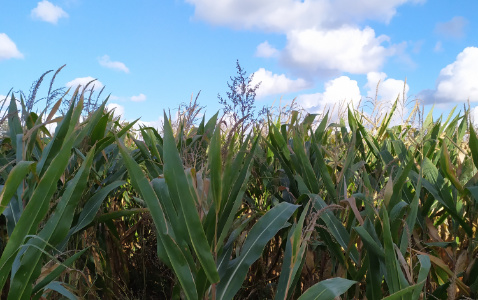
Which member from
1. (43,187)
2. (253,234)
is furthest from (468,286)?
(43,187)

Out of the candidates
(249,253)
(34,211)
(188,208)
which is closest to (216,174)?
(188,208)

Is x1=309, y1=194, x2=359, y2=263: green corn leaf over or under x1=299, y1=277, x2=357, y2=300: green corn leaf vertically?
over

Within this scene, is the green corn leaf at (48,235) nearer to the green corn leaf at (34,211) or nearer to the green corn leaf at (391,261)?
the green corn leaf at (34,211)

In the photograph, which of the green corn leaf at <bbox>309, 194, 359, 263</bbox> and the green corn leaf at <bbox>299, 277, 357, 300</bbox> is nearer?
the green corn leaf at <bbox>299, 277, 357, 300</bbox>

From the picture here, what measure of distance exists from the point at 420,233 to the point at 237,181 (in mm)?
816

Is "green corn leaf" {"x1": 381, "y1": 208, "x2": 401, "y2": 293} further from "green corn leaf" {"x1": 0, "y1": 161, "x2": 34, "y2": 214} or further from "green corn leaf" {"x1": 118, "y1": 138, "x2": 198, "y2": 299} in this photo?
"green corn leaf" {"x1": 0, "y1": 161, "x2": 34, "y2": 214}

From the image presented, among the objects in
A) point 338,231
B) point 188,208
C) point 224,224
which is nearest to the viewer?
point 188,208

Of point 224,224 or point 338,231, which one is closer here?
point 224,224

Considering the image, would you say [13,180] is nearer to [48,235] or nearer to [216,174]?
[48,235]

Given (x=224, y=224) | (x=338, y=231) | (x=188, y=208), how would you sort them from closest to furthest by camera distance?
(x=188, y=208)
(x=224, y=224)
(x=338, y=231)

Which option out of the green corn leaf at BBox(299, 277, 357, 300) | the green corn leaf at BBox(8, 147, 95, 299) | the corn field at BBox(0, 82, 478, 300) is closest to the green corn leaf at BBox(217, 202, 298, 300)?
the corn field at BBox(0, 82, 478, 300)

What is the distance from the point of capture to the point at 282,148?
1.54m

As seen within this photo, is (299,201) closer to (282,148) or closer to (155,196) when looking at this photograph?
(282,148)

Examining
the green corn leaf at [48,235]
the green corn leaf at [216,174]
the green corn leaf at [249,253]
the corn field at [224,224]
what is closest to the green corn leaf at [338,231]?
the corn field at [224,224]
